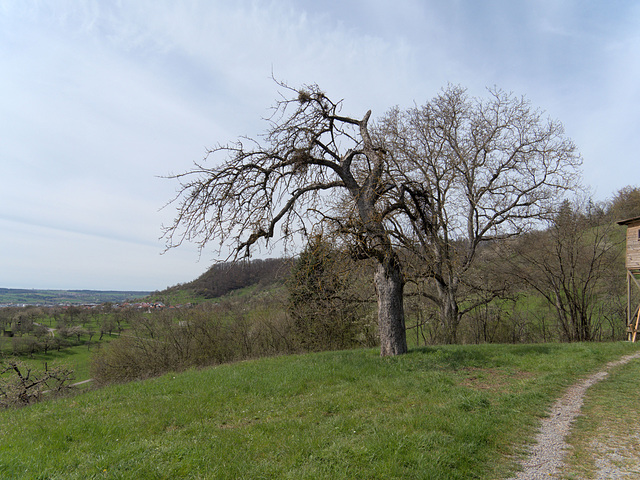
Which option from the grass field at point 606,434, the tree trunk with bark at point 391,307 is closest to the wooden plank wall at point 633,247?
the grass field at point 606,434

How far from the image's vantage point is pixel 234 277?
46.3 ft

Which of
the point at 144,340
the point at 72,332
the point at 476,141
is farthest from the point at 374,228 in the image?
the point at 72,332

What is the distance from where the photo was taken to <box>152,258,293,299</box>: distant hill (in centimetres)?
1049

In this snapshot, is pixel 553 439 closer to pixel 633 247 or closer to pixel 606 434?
pixel 606 434

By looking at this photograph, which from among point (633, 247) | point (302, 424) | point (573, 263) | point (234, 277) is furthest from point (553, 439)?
point (633, 247)

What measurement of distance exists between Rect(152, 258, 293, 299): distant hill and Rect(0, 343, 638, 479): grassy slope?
2.95 meters

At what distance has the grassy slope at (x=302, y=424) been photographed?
4.03m

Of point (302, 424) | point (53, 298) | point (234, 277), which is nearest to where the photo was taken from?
point (302, 424)

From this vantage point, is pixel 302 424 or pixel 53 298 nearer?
pixel 302 424

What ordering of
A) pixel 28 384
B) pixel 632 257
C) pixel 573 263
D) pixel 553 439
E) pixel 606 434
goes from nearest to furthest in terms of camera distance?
pixel 553 439 → pixel 606 434 → pixel 28 384 → pixel 632 257 → pixel 573 263

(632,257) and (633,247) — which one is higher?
(633,247)

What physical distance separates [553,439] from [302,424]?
3469 millimetres

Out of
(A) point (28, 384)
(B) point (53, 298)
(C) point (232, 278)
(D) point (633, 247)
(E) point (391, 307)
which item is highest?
(D) point (633, 247)

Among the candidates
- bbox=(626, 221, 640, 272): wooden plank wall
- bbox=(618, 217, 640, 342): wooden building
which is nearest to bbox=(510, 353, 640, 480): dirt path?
bbox=(618, 217, 640, 342): wooden building
